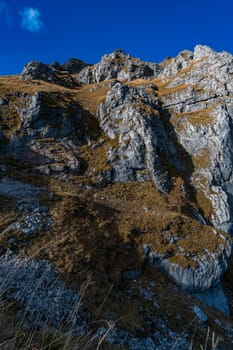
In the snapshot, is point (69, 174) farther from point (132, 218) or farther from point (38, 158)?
point (132, 218)

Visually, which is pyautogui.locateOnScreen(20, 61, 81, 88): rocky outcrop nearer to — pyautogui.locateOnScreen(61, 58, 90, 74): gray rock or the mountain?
the mountain

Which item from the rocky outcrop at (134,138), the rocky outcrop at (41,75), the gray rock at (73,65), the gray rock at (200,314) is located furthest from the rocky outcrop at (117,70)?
the gray rock at (200,314)

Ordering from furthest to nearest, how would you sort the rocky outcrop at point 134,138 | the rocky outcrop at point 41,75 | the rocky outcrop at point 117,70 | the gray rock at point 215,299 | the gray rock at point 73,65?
the gray rock at point 73,65, the rocky outcrop at point 117,70, the rocky outcrop at point 41,75, the rocky outcrop at point 134,138, the gray rock at point 215,299

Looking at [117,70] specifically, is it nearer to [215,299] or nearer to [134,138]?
[134,138]

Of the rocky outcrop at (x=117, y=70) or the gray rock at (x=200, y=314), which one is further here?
the rocky outcrop at (x=117, y=70)

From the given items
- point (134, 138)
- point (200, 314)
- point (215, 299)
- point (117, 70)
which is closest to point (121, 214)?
point (200, 314)

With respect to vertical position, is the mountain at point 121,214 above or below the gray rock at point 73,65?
below

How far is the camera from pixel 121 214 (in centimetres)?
2220

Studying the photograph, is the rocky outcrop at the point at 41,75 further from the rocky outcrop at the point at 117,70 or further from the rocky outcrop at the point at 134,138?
the rocky outcrop at the point at 134,138

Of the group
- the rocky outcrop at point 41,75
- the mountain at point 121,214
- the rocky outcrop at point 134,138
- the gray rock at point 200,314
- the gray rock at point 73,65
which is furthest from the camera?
the gray rock at point 73,65

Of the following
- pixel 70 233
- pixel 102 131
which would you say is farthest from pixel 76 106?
pixel 70 233

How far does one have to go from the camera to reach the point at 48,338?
13.8ft

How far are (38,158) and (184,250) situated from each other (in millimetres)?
20394

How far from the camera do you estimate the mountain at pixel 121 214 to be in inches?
466
